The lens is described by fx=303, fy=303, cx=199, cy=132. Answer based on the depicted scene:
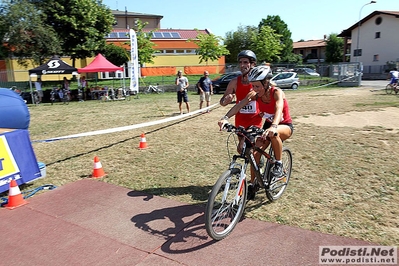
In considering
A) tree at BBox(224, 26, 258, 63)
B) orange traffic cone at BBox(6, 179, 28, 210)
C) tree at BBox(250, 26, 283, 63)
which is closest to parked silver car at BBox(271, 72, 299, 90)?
tree at BBox(250, 26, 283, 63)

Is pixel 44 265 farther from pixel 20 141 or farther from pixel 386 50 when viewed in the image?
pixel 386 50

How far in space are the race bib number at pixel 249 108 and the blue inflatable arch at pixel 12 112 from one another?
4.00m

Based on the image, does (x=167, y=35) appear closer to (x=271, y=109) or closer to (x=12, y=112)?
(x=12, y=112)

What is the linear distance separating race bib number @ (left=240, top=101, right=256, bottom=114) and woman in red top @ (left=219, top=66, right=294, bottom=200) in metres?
0.07

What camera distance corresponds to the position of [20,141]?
16.5 ft

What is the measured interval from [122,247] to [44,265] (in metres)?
0.78

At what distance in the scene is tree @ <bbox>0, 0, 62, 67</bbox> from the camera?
20.7 meters

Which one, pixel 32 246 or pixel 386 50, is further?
pixel 386 50

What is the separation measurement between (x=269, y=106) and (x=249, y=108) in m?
0.31

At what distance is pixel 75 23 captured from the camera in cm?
2397

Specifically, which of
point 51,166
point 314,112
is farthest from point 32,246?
point 314,112

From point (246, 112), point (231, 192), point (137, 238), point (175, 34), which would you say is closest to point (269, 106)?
point (246, 112)

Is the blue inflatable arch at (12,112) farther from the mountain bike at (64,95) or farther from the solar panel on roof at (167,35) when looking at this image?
the solar panel on roof at (167,35)

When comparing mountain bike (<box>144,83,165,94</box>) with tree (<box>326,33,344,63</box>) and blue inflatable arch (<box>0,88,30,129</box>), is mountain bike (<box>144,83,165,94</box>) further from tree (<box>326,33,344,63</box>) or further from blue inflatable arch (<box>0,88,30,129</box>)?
tree (<box>326,33,344,63</box>)
